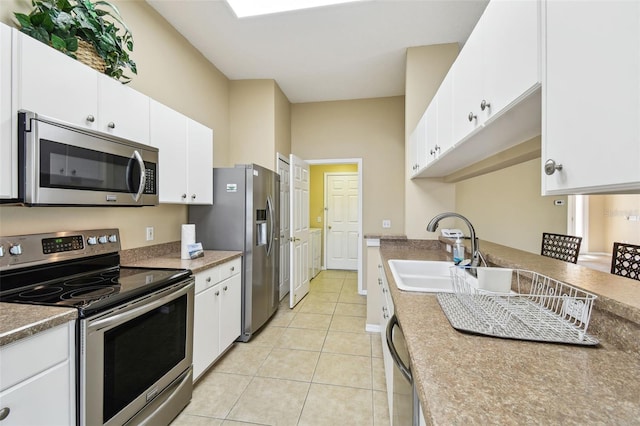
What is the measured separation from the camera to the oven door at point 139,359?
116 centimetres

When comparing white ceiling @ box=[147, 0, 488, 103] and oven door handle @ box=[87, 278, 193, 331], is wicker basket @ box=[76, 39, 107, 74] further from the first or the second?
oven door handle @ box=[87, 278, 193, 331]

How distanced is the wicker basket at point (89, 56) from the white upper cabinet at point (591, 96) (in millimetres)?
2087

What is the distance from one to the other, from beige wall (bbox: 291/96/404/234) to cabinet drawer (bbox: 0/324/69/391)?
3632 millimetres

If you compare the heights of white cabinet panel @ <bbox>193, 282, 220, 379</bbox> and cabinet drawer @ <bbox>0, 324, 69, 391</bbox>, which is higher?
cabinet drawer @ <bbox>0, 324, 69, 391</bbox>

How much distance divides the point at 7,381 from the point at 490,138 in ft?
7.04

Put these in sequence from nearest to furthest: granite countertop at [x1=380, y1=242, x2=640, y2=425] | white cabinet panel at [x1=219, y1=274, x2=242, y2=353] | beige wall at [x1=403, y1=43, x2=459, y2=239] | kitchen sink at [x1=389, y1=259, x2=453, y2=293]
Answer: granite countertop at [x1=380, y1=242, x2=640, y2=425] → kitchen sink at [x1=389, y1=259, x2=453, y2=293] → white cabinet panel at [x1=219, y1=274, x2=242, y2=353] → beige wall at [x1=403, y1=43, x2=459, y2=239]

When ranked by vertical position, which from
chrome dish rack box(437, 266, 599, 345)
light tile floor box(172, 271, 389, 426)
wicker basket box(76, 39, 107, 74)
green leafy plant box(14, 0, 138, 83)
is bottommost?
light tile floor box(172, 271, 389, 426)

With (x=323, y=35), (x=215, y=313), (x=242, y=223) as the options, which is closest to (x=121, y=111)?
(x=242, y=223)

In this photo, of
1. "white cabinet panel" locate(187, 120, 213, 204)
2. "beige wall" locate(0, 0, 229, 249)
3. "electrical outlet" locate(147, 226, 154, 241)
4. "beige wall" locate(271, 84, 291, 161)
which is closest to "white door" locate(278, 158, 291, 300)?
"beige wall" locate(271, 84, 291, 161)

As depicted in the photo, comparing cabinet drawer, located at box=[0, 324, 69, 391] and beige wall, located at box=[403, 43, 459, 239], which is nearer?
cabinet drawer, located at box=[0, 324, 69, 391]

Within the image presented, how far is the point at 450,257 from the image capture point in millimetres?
2316

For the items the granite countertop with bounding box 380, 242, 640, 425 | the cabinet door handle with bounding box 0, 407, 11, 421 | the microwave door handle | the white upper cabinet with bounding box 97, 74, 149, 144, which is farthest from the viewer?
the microwave door handle

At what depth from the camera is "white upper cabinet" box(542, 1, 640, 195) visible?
0.54m

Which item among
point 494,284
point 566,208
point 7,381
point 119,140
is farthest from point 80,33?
point 566,208
